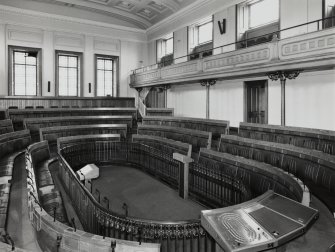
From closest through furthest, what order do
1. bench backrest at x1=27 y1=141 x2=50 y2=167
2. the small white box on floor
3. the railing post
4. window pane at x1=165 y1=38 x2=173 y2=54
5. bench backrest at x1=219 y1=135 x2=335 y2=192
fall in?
bench backrest at x1=219 y1=135 x2=335 y2=192 < the railing post < the small white box on floor < bench backrest at x1=27 y1=141 x2=50 y2=167 < window pane at x1=165 y1=38 x2=173 y2=54

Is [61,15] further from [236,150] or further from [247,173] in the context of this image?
[247,173]

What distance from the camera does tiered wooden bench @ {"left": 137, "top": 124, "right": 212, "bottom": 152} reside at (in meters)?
6.75

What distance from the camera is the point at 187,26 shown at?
40.4ft

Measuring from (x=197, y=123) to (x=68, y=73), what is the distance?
810 cm

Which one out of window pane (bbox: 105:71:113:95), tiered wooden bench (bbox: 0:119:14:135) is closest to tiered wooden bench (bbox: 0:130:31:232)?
tiered wooden bench (bbox: 0:119:14:135)

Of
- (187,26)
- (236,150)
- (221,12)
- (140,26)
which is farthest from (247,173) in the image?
(140,26)

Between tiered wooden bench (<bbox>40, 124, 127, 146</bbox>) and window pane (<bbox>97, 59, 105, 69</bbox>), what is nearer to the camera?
tiered wooden bench (<bbox>40, 124, 127, 146</bbox>)

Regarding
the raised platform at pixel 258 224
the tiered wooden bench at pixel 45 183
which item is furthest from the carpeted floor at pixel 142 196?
the raised platform at pixel 258 224

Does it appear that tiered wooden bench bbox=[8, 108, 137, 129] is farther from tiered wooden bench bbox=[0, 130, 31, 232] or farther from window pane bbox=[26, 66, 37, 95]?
window pane bbox=[26, 66, 37, 95]

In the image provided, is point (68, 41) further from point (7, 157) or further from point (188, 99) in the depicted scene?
point (7, 157)

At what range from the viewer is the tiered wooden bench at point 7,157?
3.02 m

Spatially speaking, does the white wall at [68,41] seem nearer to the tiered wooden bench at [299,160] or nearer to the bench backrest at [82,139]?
the bench backrest at [82,139]

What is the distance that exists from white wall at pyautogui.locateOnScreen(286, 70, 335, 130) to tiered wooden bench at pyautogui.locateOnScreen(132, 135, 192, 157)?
424 centimetres

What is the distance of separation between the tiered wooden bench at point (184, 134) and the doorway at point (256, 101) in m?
3.24
